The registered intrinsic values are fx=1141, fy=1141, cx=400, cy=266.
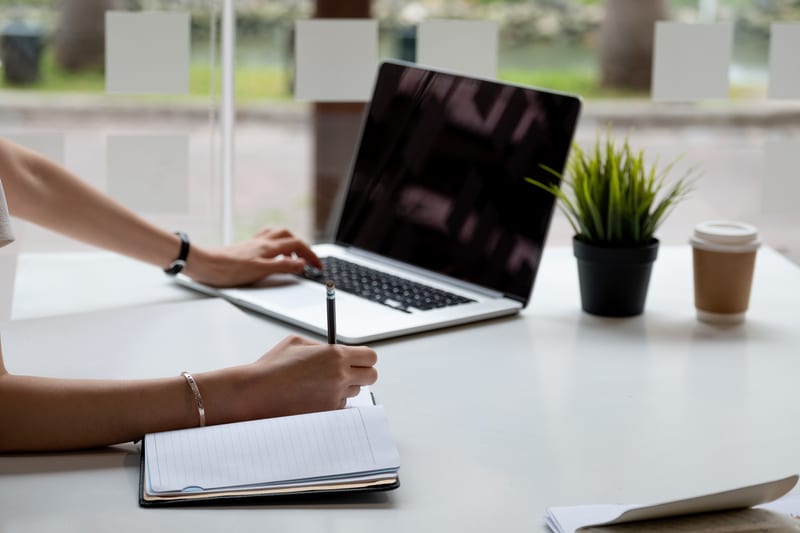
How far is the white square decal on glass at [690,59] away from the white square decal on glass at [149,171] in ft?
3.06

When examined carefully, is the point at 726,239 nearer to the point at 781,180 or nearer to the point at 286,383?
the point at 286,383

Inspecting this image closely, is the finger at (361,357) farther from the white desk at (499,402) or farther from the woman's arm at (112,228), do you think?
the woman's arm at (112,228)

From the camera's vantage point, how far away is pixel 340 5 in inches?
88.1

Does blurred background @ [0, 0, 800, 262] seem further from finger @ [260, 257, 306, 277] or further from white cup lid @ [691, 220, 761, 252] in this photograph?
finger @ [260, 257, 306, 277]

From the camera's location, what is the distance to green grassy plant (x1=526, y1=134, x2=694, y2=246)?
1.51m

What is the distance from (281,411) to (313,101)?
1.24m

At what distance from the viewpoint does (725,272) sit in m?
1.50

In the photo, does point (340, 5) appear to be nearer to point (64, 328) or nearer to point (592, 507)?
point (64, 328)

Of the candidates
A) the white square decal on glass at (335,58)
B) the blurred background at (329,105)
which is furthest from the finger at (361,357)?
the white square decal on glass at (335,58)

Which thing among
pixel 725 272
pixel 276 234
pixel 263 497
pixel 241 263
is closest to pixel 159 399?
pixel 263 497

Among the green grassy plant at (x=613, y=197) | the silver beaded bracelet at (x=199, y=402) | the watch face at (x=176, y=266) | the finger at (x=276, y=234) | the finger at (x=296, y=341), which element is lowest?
the silver beaded bracelet at (x=199, y=402)

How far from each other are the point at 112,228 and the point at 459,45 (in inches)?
34.8

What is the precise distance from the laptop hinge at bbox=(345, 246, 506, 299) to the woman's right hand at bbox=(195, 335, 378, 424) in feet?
1.45

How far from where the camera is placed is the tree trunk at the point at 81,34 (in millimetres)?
2160
